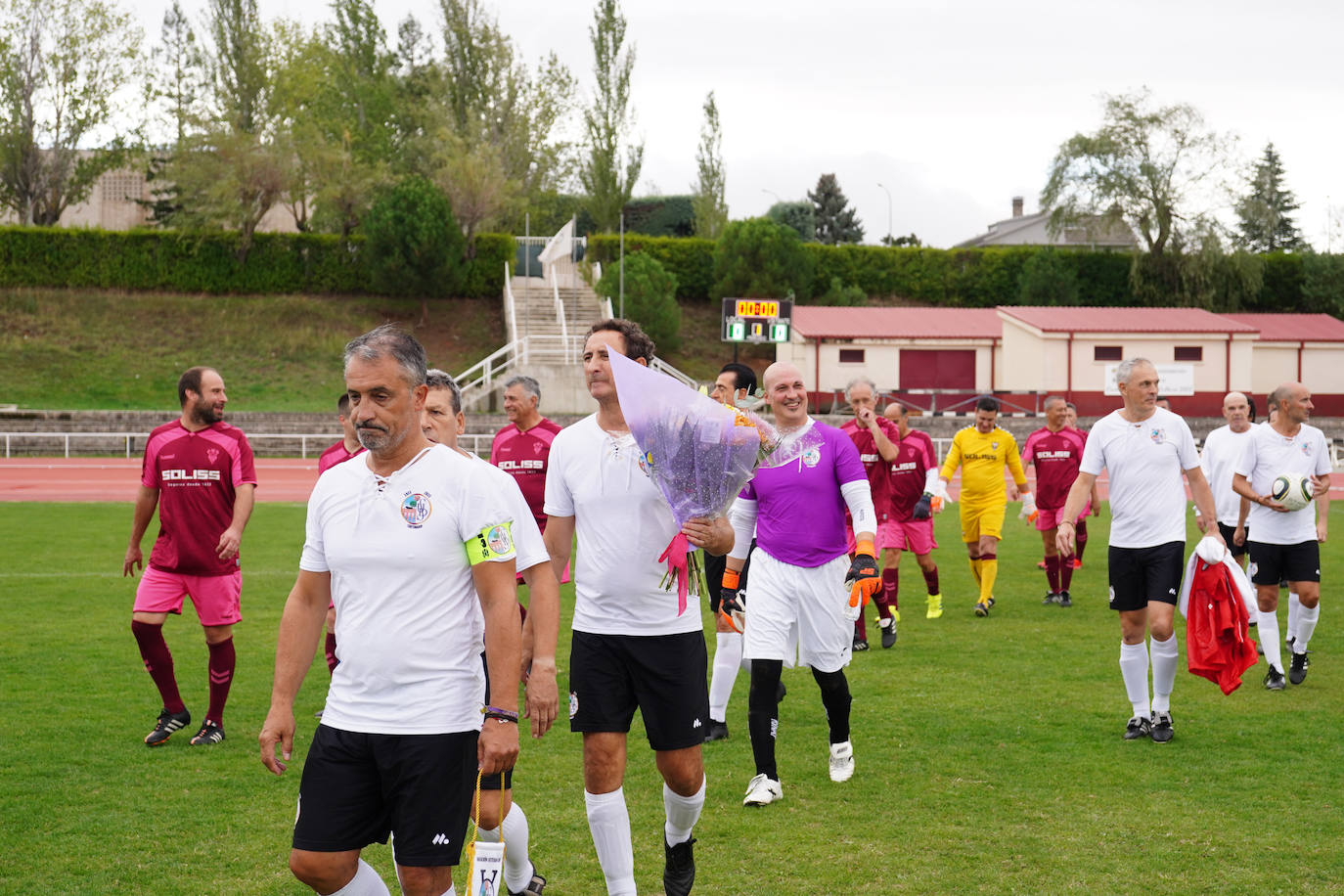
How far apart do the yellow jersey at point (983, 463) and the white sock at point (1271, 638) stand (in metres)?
3.81

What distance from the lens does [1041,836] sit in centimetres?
592

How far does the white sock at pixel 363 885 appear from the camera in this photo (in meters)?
3.78

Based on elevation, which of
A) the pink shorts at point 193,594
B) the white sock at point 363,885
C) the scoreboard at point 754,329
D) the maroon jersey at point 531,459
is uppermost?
the scoreboard at point 754,329

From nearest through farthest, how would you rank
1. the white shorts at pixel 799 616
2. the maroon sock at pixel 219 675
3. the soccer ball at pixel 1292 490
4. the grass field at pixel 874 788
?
the grass field at pixel 874 788 < the white shorts at pixel 799 616 < the maroon sock at pixel 219 675 < the soccer ball at pixel 1292 490

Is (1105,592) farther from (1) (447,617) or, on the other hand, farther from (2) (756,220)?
(2) (756,220)

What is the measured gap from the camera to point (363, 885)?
151 inches

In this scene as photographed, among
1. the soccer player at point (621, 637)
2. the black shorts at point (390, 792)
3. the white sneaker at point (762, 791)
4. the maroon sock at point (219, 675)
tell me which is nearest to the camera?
the black shorts at point (390, 792)

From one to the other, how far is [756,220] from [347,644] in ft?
151

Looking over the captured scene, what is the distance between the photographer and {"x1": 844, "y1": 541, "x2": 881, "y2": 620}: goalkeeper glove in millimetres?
6254

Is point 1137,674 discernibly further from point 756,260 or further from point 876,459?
point 756,260

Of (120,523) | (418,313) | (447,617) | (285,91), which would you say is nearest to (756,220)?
(418,313)

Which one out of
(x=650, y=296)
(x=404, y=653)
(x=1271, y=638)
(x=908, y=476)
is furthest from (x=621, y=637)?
(x=650, y=296)

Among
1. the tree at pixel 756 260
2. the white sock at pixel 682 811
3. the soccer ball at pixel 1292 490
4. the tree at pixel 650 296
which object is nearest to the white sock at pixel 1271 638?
the soccer ball at pixel 1292 490

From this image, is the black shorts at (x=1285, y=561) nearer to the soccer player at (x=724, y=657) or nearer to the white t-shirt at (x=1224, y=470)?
the white t-shirt at (x=1224, y=470)
